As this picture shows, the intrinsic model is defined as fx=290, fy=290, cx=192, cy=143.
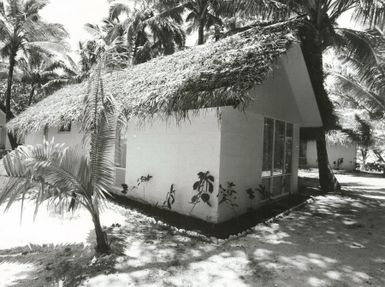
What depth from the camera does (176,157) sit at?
7418 millimetres

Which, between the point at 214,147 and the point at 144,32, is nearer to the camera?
the point at 214,147

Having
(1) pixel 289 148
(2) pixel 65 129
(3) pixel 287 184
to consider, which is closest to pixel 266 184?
(3) pixel 287 184

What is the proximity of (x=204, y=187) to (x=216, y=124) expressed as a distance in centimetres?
148

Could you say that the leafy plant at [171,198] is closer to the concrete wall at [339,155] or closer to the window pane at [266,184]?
the window pane at [266,184]

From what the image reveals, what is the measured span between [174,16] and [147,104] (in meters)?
12.2

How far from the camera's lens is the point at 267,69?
5.61 meters

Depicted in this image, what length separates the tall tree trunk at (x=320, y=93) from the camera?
9562mm

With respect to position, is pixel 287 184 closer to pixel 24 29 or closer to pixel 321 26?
pixel 321 26

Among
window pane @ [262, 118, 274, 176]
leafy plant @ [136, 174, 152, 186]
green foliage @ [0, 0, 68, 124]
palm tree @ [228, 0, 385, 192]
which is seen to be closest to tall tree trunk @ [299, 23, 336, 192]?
palm tree @ [228, 0, 385, 192]

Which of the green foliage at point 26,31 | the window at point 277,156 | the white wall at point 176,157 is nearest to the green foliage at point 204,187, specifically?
the white wall at point 176,157

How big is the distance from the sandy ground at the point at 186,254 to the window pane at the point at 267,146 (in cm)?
207

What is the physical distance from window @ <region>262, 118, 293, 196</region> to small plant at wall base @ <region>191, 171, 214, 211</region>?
2511mm

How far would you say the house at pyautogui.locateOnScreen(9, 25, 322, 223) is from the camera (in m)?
5.98

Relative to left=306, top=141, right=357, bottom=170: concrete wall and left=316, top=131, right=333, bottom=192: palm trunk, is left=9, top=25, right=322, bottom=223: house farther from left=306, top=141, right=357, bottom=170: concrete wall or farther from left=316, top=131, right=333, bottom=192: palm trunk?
left=306, top=141, right=357, bottom=170: concrete wall
